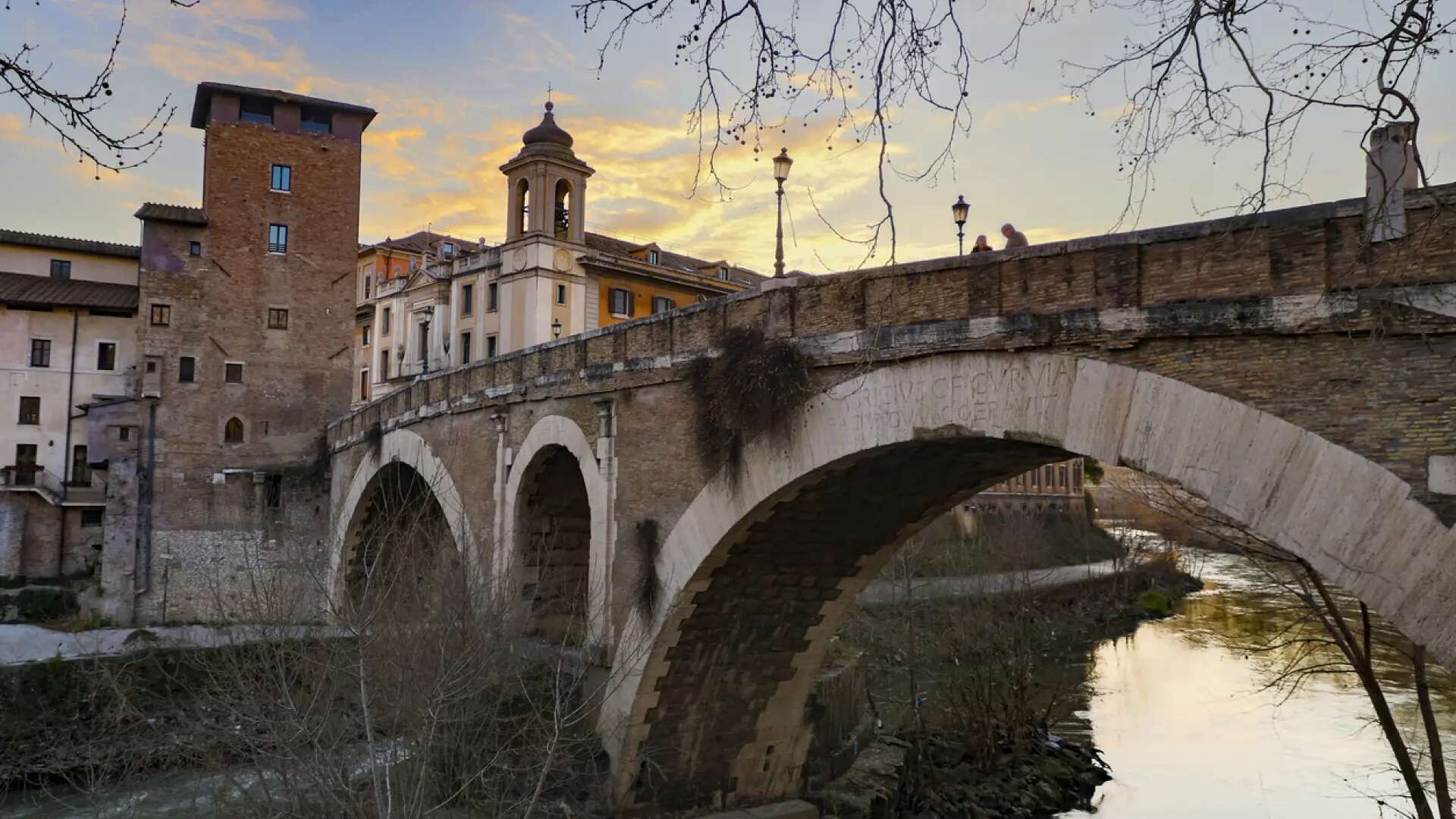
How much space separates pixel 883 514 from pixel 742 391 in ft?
6.02

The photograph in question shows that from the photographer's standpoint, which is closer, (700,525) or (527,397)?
Result: (700,525)

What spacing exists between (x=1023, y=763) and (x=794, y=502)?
7572mm

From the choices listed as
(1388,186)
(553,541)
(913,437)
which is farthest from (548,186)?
(1388,186)

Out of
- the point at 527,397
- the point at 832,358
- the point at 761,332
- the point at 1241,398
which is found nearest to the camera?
the point at 1241,398

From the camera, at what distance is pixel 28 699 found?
1580 cm

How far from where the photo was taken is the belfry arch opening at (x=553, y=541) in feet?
42.5

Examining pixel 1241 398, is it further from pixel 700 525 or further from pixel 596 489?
pixel 596 489

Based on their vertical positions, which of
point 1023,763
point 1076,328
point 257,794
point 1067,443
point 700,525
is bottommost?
point 1023,763

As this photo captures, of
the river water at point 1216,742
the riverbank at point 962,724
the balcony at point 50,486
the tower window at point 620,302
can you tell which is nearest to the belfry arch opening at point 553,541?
the river water at point 1216,742

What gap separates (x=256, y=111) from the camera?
26922mm

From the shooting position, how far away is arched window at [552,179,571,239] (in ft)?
93.2

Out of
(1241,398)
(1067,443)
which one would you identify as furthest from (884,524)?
(1241,398)

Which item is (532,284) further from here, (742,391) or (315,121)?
(742,391)

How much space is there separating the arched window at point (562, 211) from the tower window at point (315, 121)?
5698 millimetres
